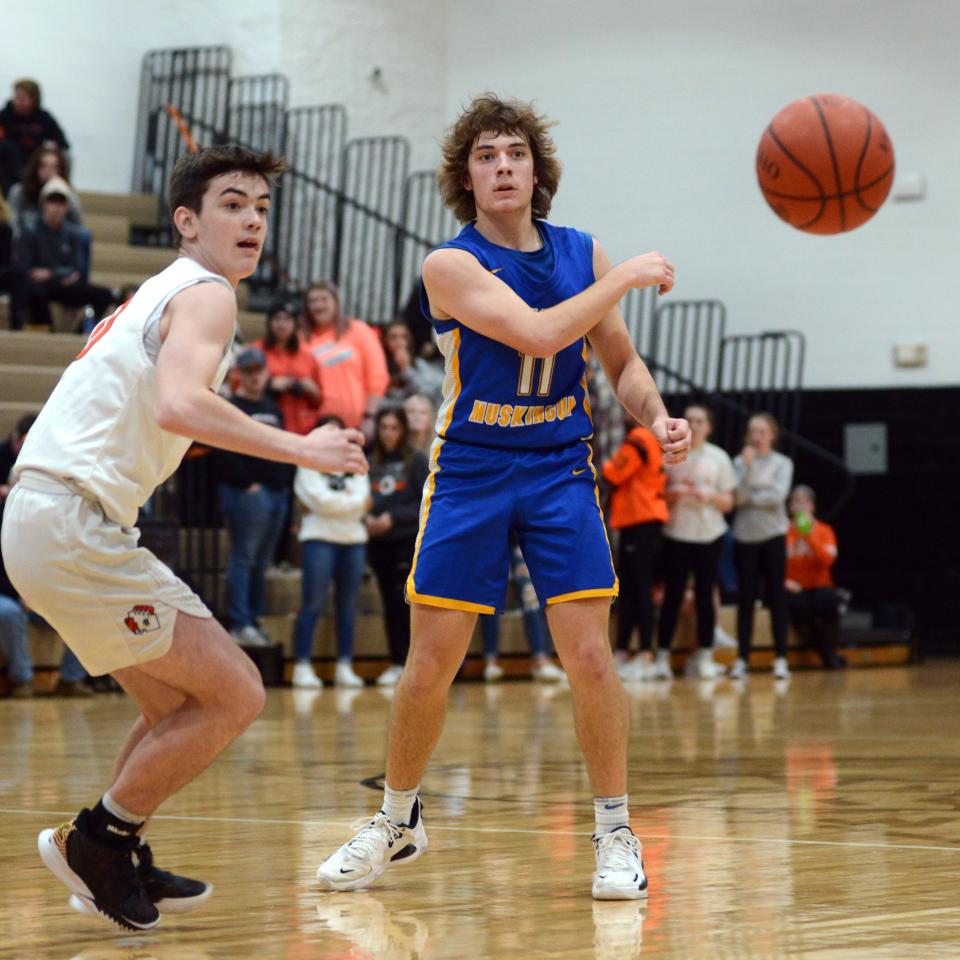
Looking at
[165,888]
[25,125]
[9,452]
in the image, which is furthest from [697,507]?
[165,888]

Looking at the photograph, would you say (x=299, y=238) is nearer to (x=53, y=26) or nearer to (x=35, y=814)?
(x=53, y=26)

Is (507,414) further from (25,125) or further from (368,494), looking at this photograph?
(25,125)

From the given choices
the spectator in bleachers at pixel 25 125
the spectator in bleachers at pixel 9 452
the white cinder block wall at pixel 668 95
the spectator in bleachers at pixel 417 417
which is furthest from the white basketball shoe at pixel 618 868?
the white cinder block wall at pixel 668 95

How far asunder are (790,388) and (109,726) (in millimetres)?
8858

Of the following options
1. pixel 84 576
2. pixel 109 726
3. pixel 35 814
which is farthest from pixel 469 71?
pixel 84 576

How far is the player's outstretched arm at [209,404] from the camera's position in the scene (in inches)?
110

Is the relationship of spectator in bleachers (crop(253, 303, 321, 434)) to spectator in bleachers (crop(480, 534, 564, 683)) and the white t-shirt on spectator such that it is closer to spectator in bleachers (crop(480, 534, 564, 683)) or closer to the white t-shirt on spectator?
spectator in bleachers (crop(480, 534, 564, 683))

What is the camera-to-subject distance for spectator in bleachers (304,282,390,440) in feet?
34.4

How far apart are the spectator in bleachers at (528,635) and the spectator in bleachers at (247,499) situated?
1.48 metres

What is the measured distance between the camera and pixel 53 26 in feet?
48.2

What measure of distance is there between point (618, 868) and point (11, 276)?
880cm

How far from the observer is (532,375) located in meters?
3.58

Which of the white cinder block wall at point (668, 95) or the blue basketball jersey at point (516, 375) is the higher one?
the white cinder block wall at point (668, 95)

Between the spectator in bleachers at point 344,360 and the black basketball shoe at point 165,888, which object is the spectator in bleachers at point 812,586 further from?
the black basketball shoe at point 165,888
